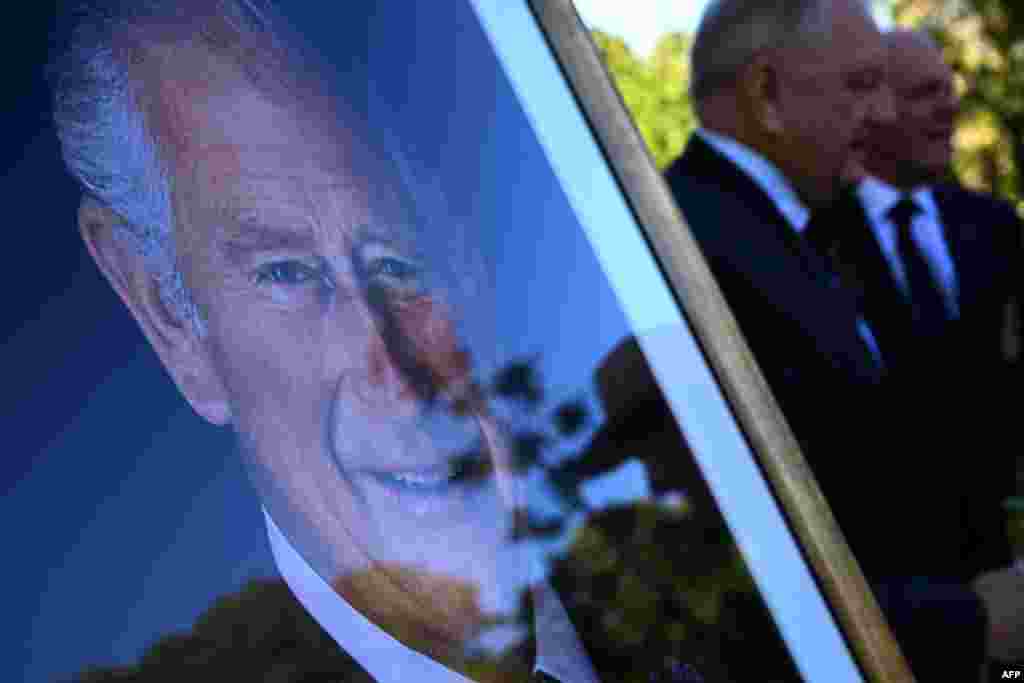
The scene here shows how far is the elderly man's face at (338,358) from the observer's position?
895 millimetres

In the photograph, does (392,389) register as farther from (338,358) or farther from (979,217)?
(979,217)

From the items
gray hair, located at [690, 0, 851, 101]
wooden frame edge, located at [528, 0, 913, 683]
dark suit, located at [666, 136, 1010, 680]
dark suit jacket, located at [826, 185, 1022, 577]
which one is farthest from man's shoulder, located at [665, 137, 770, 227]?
wooden frame edge, located at [528, 0, 913, 683]

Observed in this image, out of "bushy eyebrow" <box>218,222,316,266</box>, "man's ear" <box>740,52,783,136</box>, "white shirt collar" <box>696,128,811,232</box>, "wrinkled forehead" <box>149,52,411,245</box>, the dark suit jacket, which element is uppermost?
"wrinkled forehead" <box>149,52,411,245</box>

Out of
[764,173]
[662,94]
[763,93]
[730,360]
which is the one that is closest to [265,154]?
[730,360]

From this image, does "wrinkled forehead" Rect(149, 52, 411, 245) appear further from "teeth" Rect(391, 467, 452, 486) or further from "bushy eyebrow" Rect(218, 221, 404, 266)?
"teeth" Rect(391, 467, 452, 486)

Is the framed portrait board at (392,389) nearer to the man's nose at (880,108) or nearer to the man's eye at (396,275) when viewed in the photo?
the man's eye at (396,275)

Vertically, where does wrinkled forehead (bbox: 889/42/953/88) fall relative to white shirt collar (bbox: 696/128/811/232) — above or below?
below

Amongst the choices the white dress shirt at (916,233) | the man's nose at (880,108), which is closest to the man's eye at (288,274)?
the man's nose at (880,108)

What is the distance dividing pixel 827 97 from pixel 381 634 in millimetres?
1899

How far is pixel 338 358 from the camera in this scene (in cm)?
94

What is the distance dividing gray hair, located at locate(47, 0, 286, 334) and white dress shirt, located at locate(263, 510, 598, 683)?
184 millimetres

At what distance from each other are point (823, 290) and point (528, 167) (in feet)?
3.32

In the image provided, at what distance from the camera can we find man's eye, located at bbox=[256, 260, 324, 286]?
2.99ft

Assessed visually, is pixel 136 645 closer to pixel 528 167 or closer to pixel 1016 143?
pixel 528 167
